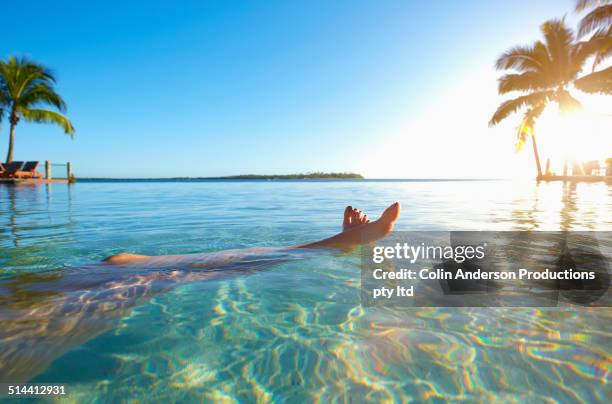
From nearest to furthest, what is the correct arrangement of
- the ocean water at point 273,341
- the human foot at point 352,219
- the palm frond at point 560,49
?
the ocean water at point 273,341 → the human foot at point 352,219 → the palm frond at point 560,49

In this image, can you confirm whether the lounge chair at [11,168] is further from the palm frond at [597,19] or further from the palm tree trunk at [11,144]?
the palm frond at [597,19]

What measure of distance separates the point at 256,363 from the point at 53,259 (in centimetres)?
230

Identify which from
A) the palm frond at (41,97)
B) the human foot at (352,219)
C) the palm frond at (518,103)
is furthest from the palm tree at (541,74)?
the palm frond at (41,97)

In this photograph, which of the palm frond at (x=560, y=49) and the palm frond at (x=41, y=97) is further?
the palm frond at (x=41, y=97)

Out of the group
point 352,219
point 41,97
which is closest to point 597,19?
point 352,219

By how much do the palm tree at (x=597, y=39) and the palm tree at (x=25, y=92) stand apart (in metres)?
27.2

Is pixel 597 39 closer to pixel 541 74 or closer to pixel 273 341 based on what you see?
pixel 541 74

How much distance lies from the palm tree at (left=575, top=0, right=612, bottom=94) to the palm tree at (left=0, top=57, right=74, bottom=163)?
27.2 meters

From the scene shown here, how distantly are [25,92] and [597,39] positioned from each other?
98.1 ft

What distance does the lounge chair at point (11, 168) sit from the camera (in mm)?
17022

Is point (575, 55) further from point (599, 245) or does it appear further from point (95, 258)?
point (95, 258)

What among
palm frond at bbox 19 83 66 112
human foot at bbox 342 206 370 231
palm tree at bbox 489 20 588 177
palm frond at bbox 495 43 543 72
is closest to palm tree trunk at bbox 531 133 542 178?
palm tree at bbox 489 20 588 177

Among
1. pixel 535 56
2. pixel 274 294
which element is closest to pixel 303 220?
pixel 274 294

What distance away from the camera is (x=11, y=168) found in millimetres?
17422
